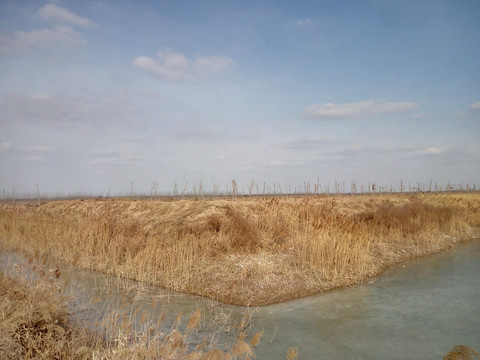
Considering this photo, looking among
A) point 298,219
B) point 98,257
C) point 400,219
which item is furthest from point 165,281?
point 400,219

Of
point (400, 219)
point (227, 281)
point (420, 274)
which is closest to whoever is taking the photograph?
point (227, 281)

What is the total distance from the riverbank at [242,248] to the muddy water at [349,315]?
0.57 metres

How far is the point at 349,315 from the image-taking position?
7.59 metres

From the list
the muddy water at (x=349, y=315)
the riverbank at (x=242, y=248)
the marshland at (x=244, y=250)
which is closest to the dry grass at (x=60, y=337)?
the muddy water at (x=349, y=315)

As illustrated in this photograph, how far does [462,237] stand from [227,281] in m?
14.7

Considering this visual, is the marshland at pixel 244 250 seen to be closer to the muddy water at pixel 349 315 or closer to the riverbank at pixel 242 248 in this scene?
the riverbank at pixel 242 248

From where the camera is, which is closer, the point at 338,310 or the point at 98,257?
the point at 338,310

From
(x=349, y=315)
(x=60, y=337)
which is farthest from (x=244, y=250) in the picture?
(x=60, y=337)

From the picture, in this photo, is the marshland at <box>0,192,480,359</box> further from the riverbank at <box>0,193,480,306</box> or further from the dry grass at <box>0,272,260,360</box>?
the dry grass at <box>0,272,260,360</box>

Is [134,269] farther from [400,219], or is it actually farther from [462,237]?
[462,237]

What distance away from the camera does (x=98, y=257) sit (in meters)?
11.3

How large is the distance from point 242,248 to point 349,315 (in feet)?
14.3

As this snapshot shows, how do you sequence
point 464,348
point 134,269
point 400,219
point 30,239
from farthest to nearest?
1. point 400,219
2. point 30,239
3. point 134,269
4. point 464,348

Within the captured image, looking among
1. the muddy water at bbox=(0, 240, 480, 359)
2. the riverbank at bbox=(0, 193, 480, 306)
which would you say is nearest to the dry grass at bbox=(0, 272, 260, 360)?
the muddy water at bbox=(0, 240, 480, 359)
